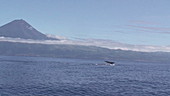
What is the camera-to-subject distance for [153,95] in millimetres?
67688

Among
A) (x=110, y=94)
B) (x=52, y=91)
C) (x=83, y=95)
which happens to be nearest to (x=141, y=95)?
(x=110, y=94)

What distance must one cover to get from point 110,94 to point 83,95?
A: 7385 millimetres

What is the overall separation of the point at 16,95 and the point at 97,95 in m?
20.4

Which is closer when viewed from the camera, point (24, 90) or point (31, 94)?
point (31, 94)

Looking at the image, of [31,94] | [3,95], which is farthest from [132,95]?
[3,95]

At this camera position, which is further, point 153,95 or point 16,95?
point 153,95

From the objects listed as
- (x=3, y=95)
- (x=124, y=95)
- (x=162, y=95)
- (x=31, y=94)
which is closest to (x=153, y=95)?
(x=162, y=95)

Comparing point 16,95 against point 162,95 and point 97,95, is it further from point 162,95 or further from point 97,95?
point 162,95

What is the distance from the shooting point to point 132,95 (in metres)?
65.2

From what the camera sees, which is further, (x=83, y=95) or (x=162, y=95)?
(x=162, y=95)

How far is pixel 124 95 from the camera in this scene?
64500 millimetres

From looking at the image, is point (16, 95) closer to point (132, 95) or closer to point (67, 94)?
point (67, 94)

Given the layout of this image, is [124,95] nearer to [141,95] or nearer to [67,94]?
[141,95]

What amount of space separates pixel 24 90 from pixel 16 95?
22.6ft
